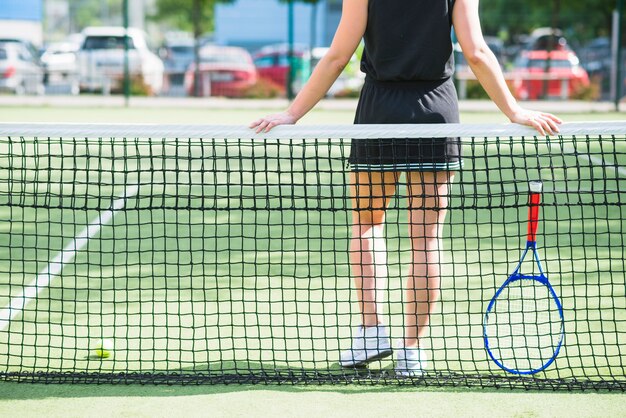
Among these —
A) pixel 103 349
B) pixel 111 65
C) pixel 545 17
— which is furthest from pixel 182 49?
pixel 103 349

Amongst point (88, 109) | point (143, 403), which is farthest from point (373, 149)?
point (88, 109)

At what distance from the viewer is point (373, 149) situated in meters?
4.02

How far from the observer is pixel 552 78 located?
20.8m

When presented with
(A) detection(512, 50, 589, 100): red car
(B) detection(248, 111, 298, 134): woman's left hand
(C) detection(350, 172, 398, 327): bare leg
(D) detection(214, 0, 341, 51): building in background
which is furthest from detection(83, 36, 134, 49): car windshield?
(B) detection(248, 111, 298, 134): woman's left hand

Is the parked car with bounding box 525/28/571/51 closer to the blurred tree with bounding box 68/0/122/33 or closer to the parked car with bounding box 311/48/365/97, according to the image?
the parked car with bounding box 311/48/365/97

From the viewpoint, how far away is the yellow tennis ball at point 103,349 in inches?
169

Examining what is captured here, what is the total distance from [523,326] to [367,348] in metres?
0.73

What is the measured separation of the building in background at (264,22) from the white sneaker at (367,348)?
2569 centimetres

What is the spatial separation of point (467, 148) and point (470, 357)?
7183 mm

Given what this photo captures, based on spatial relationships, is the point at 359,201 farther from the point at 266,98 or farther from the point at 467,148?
the point at 266,98

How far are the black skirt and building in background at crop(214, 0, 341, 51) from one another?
25.7m

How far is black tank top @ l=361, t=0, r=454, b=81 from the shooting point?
385 centimetres

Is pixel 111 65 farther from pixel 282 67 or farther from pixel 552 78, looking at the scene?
pixel 552 78

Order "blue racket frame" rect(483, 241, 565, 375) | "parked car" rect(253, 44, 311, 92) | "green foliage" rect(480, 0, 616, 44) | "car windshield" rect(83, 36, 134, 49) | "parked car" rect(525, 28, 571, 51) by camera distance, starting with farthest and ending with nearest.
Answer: "green foliage" rect(480, 0, 616, 44)
"car windshield" rect(83, 36, 134, 49)
"parked car" rect(525, 28, 571, 51)
"parked car" rect(253, 44, 311, 92)
"blue racket frame" rect(483, 241, 565, 375)
